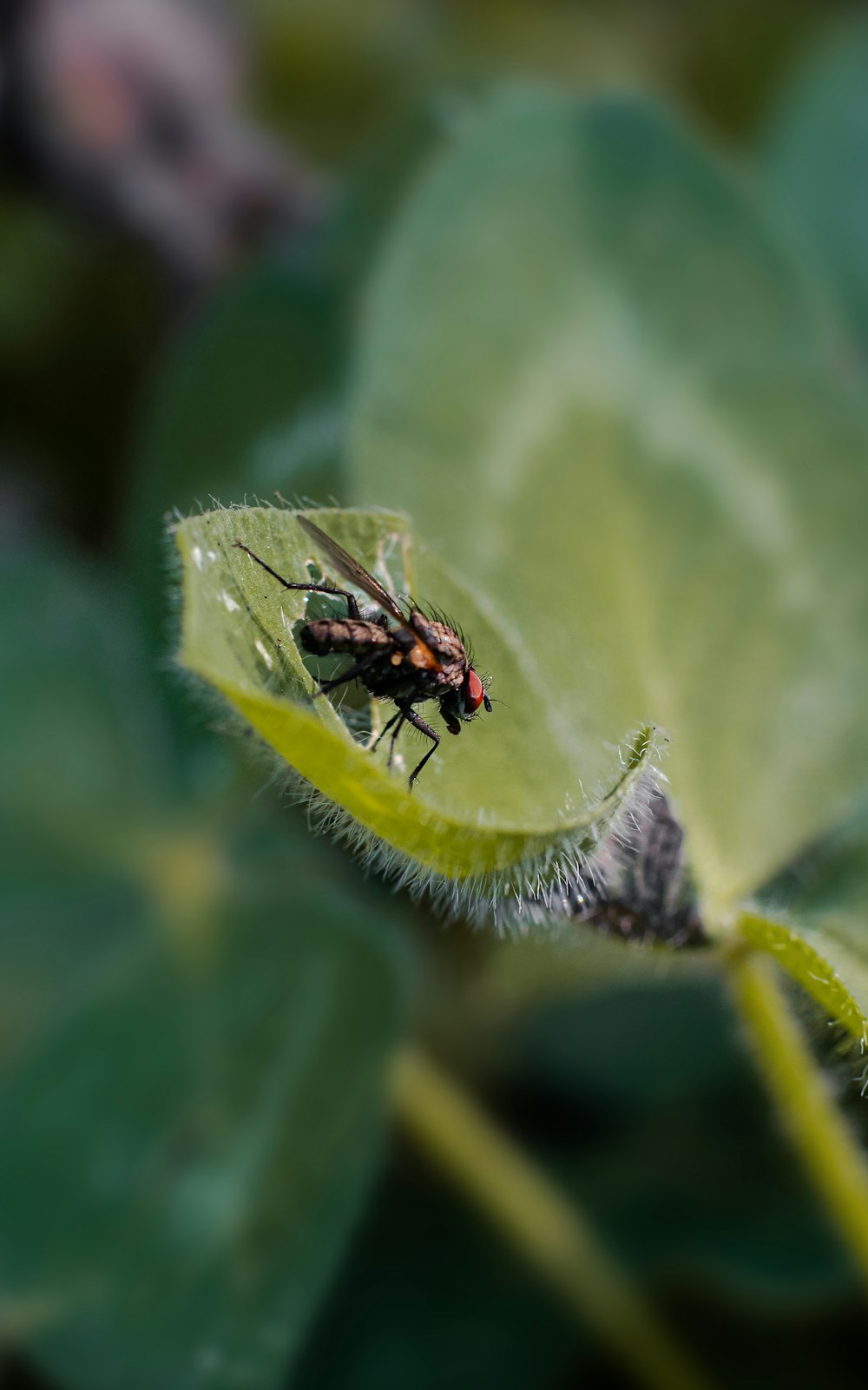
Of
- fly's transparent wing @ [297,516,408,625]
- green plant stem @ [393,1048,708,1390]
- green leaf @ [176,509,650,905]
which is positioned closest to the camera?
green leaf @ [176,509,650,905]

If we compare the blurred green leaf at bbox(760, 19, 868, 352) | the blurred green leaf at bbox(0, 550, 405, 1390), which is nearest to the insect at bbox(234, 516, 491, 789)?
the blurred green leaf at bbox(0, 550, 405, 1390)

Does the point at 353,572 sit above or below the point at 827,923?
below

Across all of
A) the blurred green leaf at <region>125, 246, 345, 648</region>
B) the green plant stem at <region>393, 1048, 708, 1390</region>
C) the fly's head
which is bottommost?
the fly's head

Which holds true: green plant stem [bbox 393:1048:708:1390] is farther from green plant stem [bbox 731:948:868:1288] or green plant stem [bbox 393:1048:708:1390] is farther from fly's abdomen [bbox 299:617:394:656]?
fly's abdomen [bbox 299:617:394:656]

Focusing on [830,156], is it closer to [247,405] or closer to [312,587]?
[247,405]

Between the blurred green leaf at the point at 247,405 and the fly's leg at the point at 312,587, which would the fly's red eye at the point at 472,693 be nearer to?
the fly's leg at the point at 312,587

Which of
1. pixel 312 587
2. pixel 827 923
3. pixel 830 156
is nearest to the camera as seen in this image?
pixel 312 587

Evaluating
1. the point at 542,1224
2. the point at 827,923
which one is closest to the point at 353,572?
the point at 827,923

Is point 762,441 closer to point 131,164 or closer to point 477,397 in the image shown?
point 477,397
